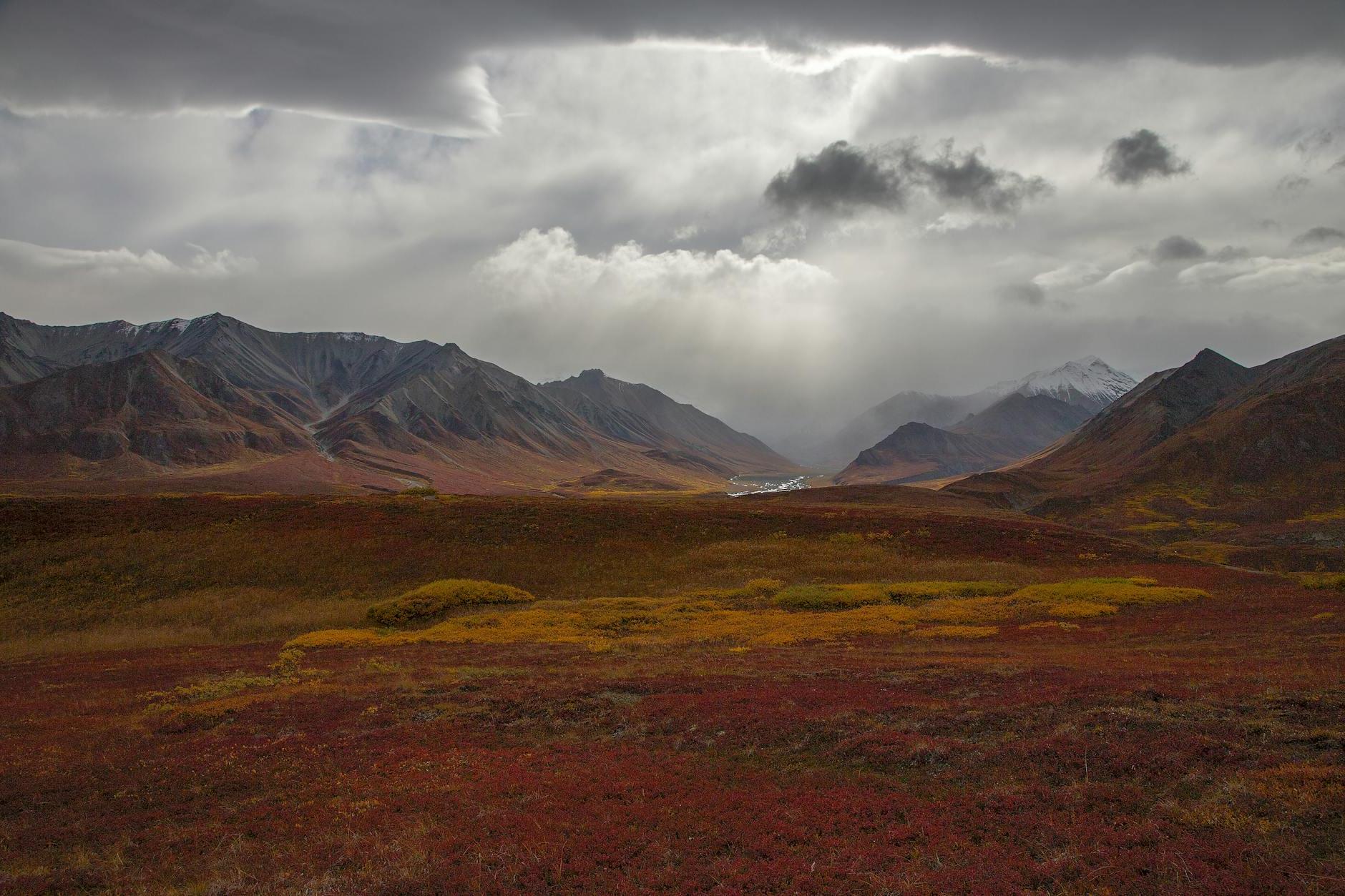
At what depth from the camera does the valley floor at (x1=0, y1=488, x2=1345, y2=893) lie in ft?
35.6

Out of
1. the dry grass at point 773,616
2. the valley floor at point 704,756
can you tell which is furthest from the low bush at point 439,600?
the valley floor at point 704,756

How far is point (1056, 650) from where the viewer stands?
1099 inches

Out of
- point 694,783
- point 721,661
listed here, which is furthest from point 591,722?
point 721,661

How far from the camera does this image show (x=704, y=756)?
655 inches

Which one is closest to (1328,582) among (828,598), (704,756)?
(828,598)

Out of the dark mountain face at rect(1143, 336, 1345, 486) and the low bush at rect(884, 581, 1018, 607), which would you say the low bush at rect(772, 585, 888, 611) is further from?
the dark mountain face at rect(1143, 336, 1345, 486)

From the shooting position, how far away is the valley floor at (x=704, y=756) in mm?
10859

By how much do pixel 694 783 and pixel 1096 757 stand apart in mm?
8360

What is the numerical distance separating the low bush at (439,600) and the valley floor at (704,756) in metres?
5.69

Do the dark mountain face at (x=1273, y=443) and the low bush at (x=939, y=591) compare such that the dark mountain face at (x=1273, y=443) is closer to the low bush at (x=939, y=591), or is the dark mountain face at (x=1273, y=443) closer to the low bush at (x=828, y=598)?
the low bush at (x=939, y=591)

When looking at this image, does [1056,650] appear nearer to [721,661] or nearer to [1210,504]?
[721,661]

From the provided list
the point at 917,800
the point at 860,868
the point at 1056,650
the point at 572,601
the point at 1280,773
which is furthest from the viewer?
the point at 572,601

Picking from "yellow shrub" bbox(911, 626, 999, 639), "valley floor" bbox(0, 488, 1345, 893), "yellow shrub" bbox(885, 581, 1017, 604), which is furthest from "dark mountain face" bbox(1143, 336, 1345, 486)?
"yellow shrub" bbox(911, 626, 999, 639)

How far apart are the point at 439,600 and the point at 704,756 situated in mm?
35044
